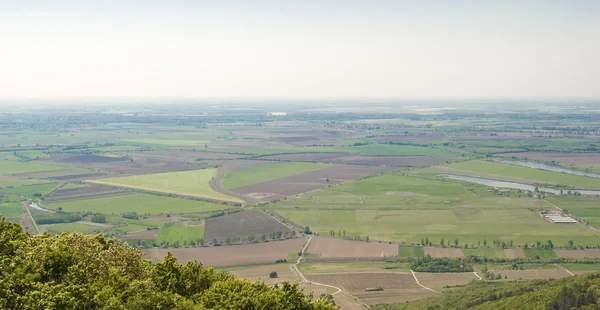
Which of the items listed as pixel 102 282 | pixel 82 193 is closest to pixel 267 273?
pixel 102 282

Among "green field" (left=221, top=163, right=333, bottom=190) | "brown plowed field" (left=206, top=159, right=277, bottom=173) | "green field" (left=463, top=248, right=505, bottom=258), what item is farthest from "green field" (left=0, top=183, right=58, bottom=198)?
"green field" (left=463, top=248, right=505, bottom=258)

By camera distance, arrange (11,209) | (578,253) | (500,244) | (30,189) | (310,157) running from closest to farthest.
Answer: (578,253)
(500,244)
(11,209)
(30,189)
(310,157)

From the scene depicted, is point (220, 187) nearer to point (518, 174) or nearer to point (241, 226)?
point (241, 226)

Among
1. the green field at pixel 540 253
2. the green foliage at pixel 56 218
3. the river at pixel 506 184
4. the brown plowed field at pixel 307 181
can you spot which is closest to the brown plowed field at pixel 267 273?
the green field at pixel 540 253

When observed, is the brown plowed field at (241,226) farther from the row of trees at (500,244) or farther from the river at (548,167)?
the river at (548,167)

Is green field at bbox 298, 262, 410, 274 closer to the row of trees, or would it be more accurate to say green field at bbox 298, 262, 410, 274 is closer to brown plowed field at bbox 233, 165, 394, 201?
the row of trees

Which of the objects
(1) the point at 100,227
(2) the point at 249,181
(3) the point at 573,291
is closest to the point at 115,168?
(2) the point at 249,181

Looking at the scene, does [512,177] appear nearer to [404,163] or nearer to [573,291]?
[404,163]
